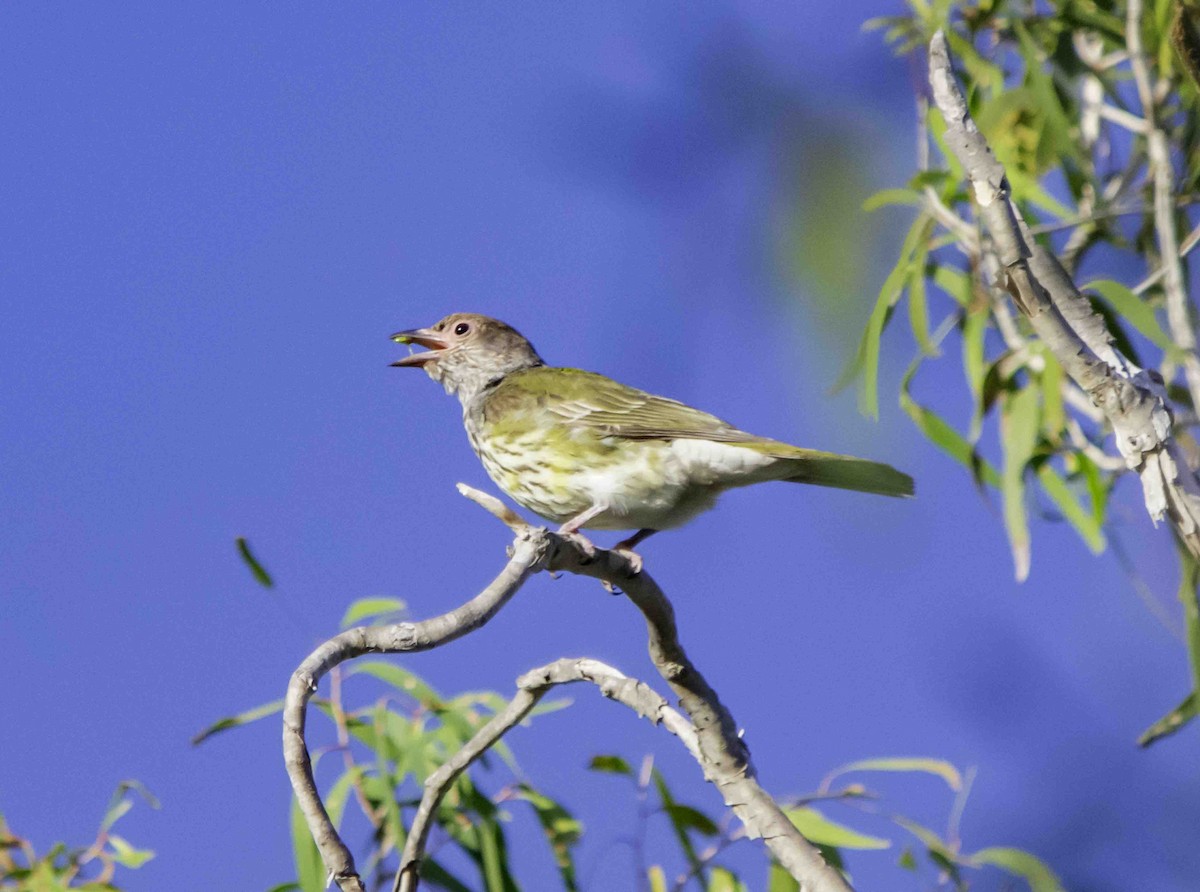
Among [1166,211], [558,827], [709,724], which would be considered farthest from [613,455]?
[1166,211]

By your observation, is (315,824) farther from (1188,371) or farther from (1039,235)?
(1039,235)

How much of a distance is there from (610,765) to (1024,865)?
1.03m

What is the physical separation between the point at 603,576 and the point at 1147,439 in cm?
114

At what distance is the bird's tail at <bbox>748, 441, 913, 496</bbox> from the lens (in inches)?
119

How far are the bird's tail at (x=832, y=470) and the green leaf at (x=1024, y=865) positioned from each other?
89 centimetres

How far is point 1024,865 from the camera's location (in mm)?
3584

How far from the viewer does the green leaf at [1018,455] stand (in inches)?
168

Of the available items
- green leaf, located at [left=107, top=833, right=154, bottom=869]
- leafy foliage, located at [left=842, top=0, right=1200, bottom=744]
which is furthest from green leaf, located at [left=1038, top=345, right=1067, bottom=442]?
green leaf, located at [left=107, top=833, right=154, bottom=869]

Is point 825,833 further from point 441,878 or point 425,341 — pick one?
point 425,341

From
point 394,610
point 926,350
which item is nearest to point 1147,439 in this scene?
point 926,350

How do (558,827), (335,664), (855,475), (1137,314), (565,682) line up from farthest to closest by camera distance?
(558,827) < (1137,314) < (565,682) < (855,475) < (335,664)

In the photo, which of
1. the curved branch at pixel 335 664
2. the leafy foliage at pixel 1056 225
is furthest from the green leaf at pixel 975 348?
the curved branch at pixel 335 664

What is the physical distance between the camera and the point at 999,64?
557 centimetres

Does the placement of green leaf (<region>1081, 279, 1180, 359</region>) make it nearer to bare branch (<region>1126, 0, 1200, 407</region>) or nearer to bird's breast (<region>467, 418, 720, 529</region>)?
bare branch (<region>1126, 0, 1200, 407</region>)
